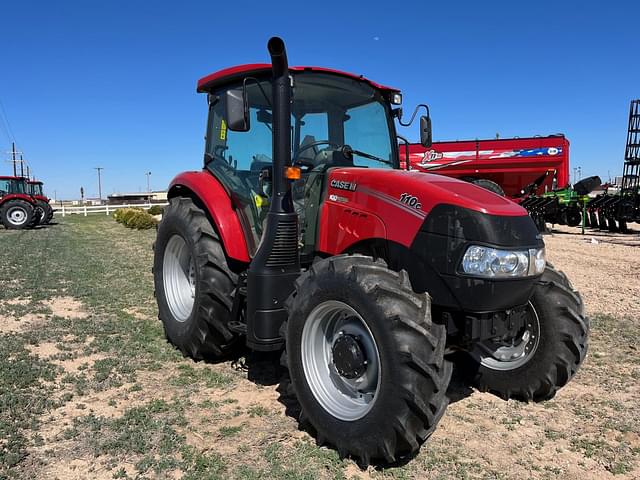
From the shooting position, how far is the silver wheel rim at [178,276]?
475cm

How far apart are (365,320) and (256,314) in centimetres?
95

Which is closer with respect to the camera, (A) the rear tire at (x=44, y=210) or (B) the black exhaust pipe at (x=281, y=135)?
(B) the black exhaust pipe at (x=281, y=135)

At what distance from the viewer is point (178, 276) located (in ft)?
15.9

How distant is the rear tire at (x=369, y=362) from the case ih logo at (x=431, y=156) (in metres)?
14.3

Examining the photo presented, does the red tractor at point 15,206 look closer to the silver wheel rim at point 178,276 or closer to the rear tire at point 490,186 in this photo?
the rear tire at point 490,186

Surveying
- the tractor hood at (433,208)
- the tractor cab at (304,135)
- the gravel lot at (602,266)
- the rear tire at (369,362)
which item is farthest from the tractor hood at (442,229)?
the gravel lot at (602,266)

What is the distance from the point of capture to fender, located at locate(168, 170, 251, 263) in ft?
12.9

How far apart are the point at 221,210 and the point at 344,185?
3.92ft

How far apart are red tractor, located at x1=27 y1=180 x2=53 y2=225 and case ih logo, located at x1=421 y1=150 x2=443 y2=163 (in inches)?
597

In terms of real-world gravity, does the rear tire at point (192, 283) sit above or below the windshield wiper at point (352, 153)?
below

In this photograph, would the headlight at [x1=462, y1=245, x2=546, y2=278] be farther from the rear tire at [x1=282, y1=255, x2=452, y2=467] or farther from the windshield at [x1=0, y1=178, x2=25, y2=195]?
the windshield at [x1=0, y1=178, x2=25, y2=195]

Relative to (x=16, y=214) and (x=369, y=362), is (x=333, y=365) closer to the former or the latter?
(x=369, y=362)

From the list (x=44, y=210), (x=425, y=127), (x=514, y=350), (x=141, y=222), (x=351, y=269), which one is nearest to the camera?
(x=351, y=269)

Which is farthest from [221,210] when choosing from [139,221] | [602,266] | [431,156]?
[139,221]
